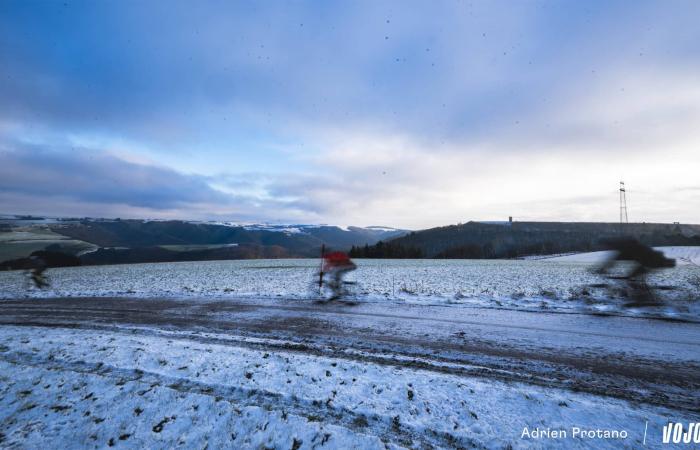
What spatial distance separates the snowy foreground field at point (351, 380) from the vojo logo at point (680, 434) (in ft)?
0.31

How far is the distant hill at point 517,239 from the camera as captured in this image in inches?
2748

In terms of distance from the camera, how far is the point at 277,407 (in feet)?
14.1

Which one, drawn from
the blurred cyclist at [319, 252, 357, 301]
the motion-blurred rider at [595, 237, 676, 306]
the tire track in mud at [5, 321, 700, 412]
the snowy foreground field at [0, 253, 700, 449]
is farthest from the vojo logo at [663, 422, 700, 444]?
the blurred cyclist at [319, 252, 357, 301]

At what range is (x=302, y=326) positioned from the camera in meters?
9.12

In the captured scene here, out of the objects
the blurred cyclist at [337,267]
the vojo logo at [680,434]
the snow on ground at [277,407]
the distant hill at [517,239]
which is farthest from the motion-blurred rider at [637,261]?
the distant hill at [517,239]

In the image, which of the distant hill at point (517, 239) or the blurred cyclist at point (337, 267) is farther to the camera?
the distant hill at point (517, 239)

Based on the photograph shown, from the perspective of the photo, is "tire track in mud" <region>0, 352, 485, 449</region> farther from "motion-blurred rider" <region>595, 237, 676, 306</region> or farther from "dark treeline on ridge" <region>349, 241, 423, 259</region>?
"dark treeline on ridge" <region>349, 241, 423, 259</region>

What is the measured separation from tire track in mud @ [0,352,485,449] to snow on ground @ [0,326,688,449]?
0.7 inches

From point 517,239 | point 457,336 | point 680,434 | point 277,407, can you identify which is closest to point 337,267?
point 457,336

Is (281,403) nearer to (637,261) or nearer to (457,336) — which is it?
(457,336)

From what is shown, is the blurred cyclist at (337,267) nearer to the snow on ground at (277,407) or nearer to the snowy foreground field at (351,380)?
the snowy foreground field at (351,380)

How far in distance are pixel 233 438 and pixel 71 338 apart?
7.12 m

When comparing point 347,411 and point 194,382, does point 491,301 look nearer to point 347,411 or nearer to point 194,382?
point 347,411

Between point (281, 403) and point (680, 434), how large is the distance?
5214mm
